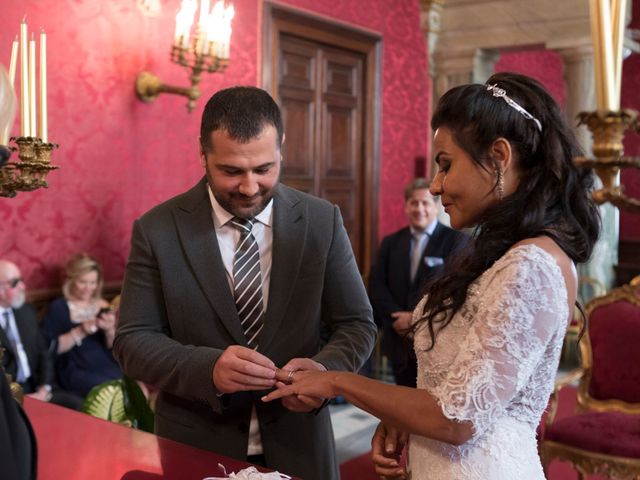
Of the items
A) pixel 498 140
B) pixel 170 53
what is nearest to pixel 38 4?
pixel 170 53

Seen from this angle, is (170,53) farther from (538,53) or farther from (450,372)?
(538,53)

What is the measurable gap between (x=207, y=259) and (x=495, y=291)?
0.88 m

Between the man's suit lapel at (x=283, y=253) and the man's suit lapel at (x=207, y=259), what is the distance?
94mm

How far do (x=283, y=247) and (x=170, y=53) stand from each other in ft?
11.7

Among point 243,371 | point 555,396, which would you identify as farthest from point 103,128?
point 243,371

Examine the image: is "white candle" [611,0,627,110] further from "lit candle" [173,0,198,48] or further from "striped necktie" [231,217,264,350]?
"lit candle" [173,0,198,48]

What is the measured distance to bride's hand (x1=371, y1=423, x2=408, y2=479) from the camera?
1.88 metres

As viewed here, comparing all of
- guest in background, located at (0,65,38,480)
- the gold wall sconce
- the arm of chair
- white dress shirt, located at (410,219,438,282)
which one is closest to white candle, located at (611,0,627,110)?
guest in background, located at (0,65,38,480)

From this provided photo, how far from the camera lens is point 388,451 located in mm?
1902

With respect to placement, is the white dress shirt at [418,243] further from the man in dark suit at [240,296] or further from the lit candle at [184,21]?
the man in dark suit at [240,296]

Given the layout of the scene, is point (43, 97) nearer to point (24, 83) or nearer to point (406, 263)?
point (24, 83)

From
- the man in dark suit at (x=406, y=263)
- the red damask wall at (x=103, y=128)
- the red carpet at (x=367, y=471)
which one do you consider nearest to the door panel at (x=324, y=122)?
the red damask wall at (x=103, y=128)

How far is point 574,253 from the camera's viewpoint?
1.61m

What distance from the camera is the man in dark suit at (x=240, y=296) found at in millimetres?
2035
